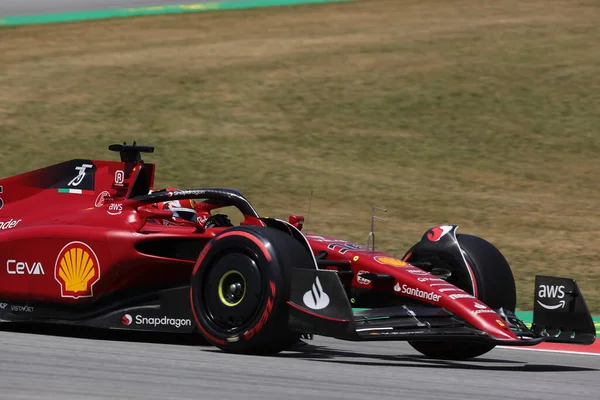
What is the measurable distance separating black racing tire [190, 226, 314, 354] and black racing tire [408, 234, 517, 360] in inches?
46.9

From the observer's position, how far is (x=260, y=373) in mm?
5973

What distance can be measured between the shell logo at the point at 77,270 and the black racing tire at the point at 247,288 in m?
0.94

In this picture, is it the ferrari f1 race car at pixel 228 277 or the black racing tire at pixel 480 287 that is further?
the black racing tire at pixel 480 287

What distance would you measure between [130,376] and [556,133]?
15.6 metres

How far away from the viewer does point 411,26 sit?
88.3 ft

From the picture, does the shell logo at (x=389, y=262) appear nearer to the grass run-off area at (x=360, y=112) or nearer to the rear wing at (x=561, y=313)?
the rear wing at (x=561, y=313)

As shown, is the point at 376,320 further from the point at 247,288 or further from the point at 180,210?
the point at 180,210

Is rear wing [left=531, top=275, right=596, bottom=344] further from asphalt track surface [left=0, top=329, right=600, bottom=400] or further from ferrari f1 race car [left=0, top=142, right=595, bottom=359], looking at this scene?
asphalt track surface [left=0, top=329, right=600, bottom=400]

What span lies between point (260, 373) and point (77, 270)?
228cm

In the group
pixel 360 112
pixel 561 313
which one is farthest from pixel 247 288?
pixel 360 112

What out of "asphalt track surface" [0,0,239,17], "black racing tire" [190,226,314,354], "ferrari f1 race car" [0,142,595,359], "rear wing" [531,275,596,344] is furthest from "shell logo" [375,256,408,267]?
"asphalt track surface" [0,0,239,17]

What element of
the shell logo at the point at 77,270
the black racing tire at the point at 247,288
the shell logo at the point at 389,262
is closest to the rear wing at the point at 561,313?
the shell logo at the point at 389,262

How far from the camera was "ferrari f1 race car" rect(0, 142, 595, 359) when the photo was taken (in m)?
6.69

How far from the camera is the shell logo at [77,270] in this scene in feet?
25.2
